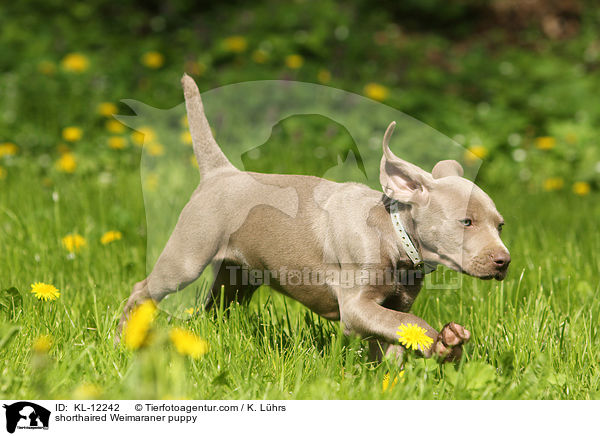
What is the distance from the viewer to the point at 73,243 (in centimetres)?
401

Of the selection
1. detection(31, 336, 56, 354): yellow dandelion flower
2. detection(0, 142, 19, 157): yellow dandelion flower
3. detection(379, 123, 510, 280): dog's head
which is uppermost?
detection(0, 142, 19, 157): yellow dandelion flower

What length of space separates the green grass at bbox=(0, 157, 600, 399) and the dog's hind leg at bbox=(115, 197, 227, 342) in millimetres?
158

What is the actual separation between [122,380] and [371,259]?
1031 mm

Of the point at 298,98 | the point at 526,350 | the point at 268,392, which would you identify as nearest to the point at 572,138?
the point at 298,98

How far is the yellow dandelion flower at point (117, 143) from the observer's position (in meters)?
5.72

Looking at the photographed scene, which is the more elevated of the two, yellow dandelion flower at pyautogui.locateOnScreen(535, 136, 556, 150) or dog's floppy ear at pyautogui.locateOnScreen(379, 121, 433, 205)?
yellow dandelion flower at pyautogui.locateOnScreen(535, 136, 556, 150)

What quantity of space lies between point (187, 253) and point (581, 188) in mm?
3681

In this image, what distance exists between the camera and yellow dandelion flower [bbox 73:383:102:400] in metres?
2.33

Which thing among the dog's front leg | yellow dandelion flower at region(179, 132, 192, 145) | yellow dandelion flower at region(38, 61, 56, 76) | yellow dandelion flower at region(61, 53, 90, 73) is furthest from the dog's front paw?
yellow dandelion flower at region(38, 61, 56, 76)

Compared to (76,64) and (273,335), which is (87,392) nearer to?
(273,335)

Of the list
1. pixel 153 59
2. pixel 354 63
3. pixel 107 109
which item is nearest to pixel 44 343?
pixel 107 109

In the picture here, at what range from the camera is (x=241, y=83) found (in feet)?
22.7

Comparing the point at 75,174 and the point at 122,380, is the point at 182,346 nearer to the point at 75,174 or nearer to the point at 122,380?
the point at 122,380

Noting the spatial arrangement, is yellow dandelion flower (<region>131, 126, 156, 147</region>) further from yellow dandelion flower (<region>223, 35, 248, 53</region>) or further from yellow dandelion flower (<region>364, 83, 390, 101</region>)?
yellow dandelion flower (<region>364, 83, 390, 101</region>)
